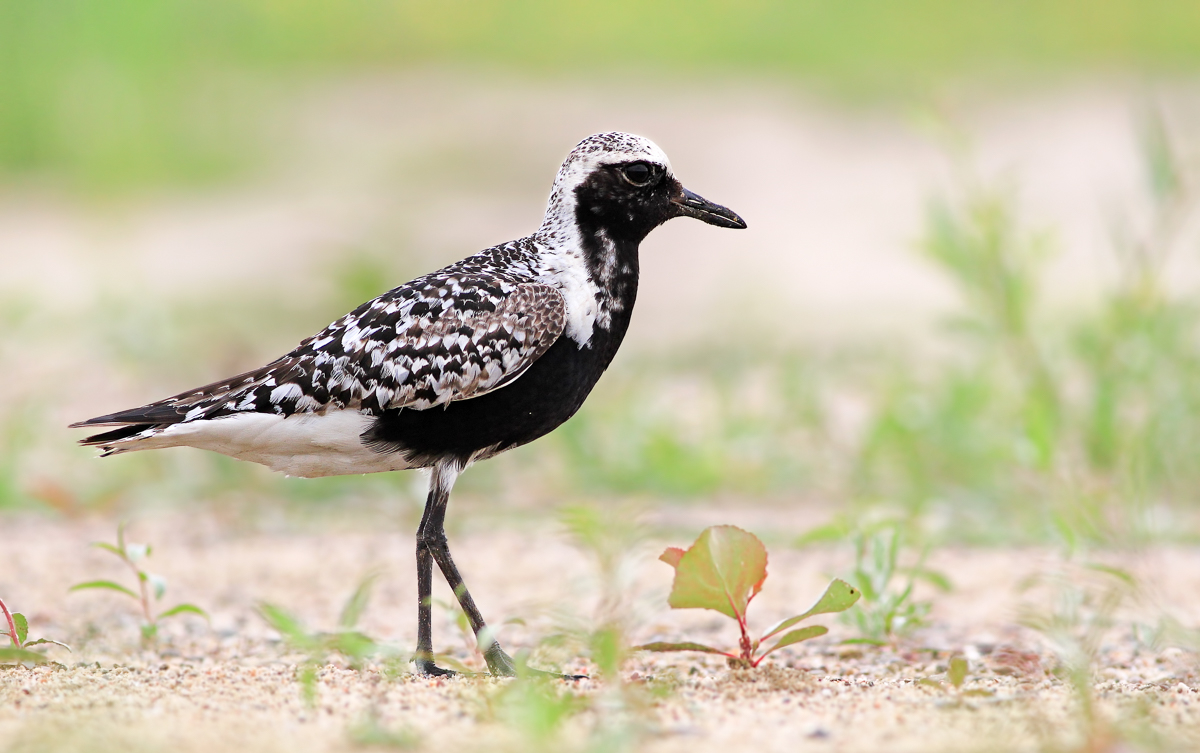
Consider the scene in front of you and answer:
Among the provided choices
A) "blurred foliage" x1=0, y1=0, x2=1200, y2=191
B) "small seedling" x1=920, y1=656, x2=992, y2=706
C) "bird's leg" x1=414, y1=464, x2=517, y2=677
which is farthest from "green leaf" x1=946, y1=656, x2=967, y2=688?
"blurred foliage" x1=0, y1=0, x2=1200, y2=191

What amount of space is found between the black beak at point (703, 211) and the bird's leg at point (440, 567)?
1061 millimetres

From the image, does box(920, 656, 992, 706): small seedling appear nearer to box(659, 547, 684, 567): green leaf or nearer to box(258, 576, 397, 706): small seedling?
box(659, 547, 684, 567): green leaf

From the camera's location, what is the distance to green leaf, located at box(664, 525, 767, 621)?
10.8 ft

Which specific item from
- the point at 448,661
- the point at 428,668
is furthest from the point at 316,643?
the point at 448,661

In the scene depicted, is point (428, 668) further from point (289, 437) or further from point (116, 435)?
point (116, 435)

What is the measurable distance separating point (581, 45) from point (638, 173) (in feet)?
57.9

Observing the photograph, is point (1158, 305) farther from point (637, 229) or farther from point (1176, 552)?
point (637, 229)

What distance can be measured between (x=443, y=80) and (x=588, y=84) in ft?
7.23

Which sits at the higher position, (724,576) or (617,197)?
(617,197)

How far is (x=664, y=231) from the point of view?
14359 mm

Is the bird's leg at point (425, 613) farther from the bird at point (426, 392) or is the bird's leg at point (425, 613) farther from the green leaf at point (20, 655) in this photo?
the green leaf at point (20, 655)

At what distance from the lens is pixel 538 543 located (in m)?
5.38

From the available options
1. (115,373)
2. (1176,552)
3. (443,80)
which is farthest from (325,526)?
(443,80)

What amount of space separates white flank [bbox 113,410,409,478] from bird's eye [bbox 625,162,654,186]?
41.6 inches
